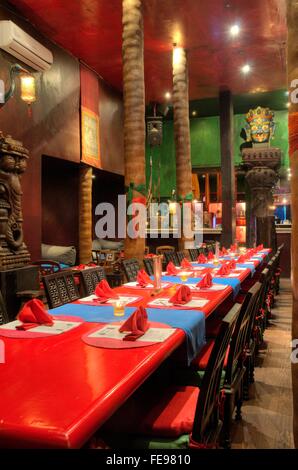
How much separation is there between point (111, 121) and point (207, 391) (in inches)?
416

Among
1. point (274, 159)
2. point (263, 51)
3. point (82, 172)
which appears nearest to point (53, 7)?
point (82, 172)

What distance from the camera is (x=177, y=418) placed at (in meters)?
1.62

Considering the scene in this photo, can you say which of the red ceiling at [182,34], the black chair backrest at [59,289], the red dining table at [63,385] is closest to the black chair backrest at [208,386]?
the red dining table at [63,385]

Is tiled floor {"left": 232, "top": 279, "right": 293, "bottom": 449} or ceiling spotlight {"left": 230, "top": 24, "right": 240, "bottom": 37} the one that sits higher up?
ceiling spotlight {"left": 230, "top": 24, "right": 240, "bottom": 37}

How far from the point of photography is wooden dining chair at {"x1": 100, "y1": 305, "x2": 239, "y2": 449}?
1.35 metres

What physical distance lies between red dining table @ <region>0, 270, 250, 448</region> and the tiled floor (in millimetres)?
1006

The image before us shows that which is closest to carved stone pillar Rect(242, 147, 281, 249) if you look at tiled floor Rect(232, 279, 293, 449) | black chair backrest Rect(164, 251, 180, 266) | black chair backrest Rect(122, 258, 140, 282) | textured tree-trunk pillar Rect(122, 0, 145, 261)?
textured tree-trunk pillar Rect(122, 0, 145, 261)

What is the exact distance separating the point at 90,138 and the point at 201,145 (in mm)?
6382

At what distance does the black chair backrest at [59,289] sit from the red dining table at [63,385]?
0.97 m

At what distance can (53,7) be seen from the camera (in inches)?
282

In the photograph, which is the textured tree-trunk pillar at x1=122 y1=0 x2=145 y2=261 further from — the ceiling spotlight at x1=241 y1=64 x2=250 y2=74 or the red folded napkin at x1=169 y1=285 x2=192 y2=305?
the ceiling spotlight at x1=241 y1=64 x2=250 y2=74

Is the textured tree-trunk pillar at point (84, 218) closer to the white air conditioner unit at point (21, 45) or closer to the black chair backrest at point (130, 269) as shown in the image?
the white air conditioner unit at point (21, 45)

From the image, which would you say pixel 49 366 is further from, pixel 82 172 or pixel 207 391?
pixel 82 172

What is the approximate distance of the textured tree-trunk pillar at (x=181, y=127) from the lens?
8.80m
